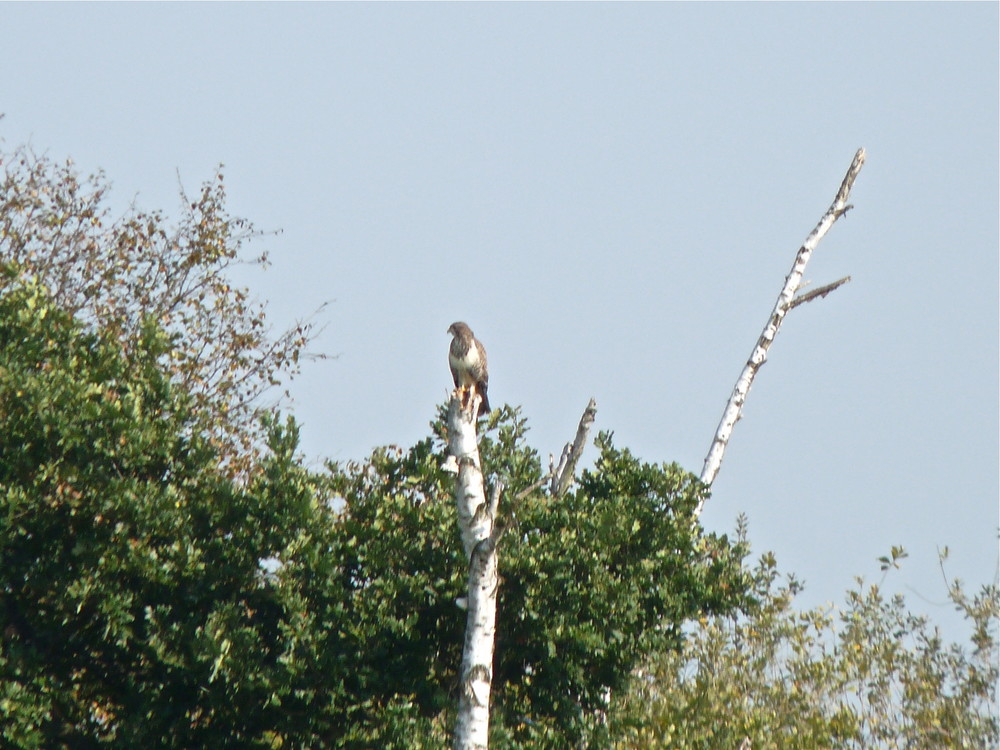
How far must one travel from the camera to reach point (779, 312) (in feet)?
51.4

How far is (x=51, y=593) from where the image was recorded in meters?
10.8

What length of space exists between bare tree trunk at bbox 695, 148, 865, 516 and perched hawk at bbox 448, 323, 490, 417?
2697 mm

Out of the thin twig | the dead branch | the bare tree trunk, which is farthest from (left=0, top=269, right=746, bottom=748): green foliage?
the thin twig

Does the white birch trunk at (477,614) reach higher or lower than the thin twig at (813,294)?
lower

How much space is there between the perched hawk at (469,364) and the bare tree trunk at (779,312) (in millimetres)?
2697

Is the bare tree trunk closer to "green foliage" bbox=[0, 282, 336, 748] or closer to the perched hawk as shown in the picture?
the perched hawk

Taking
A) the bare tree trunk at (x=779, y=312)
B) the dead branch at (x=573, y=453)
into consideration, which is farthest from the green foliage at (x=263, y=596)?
the bare tree trunk at (x=779, y=312)

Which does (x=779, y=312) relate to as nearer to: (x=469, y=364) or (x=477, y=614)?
(x=469, y=364)

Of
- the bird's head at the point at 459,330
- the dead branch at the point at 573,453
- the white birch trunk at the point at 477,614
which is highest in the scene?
the bird's head at the point at 459,330

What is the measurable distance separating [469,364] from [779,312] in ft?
14.2

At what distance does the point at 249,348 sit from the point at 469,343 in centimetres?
570

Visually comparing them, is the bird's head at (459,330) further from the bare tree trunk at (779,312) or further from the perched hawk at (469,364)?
the bare tree trunk at (779,312)

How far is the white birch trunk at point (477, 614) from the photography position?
9.04 metres

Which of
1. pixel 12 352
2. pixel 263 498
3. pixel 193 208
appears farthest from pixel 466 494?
pixel 193 208
